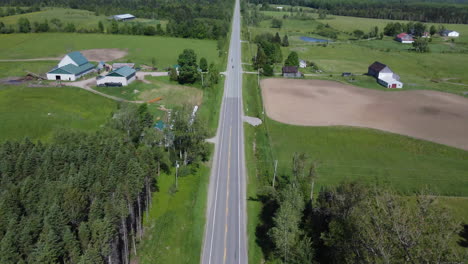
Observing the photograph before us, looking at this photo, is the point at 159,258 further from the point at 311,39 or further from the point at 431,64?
the point at 311,39

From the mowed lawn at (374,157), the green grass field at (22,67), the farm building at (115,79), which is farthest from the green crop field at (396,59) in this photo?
the green grass field at (22,67)

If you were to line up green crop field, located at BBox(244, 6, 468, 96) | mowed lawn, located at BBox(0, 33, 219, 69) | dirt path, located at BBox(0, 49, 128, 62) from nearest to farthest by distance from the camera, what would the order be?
green crop field, located at BBox(244, 6, 468, 96) < dirt path, located at BBox(0, 49, 128, 62) < mowed lawn, located at BBox(0, 33, 219, 69)

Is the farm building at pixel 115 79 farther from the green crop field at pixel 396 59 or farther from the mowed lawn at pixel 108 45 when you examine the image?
the green crop field at pixel 396 59

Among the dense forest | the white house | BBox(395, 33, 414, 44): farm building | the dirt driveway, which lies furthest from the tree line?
BBox(395, 33, 414, 44): farm building

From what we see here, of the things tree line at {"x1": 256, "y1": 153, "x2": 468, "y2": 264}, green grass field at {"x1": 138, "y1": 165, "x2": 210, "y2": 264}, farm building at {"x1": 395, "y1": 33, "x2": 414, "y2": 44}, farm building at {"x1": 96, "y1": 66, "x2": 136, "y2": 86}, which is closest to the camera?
tree line at {"x1": 256, "y1": 153, "x2": 468, "y2": 264}

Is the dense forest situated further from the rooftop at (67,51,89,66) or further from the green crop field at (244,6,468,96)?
the green crop field at (244,6,468,96)

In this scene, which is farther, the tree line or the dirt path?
the dirt path

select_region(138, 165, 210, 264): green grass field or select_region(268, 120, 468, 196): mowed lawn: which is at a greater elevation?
select_region(268, 120, 468, 196): mowed lawn

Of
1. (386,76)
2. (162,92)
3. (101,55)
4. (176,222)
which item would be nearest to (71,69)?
(162,92)
